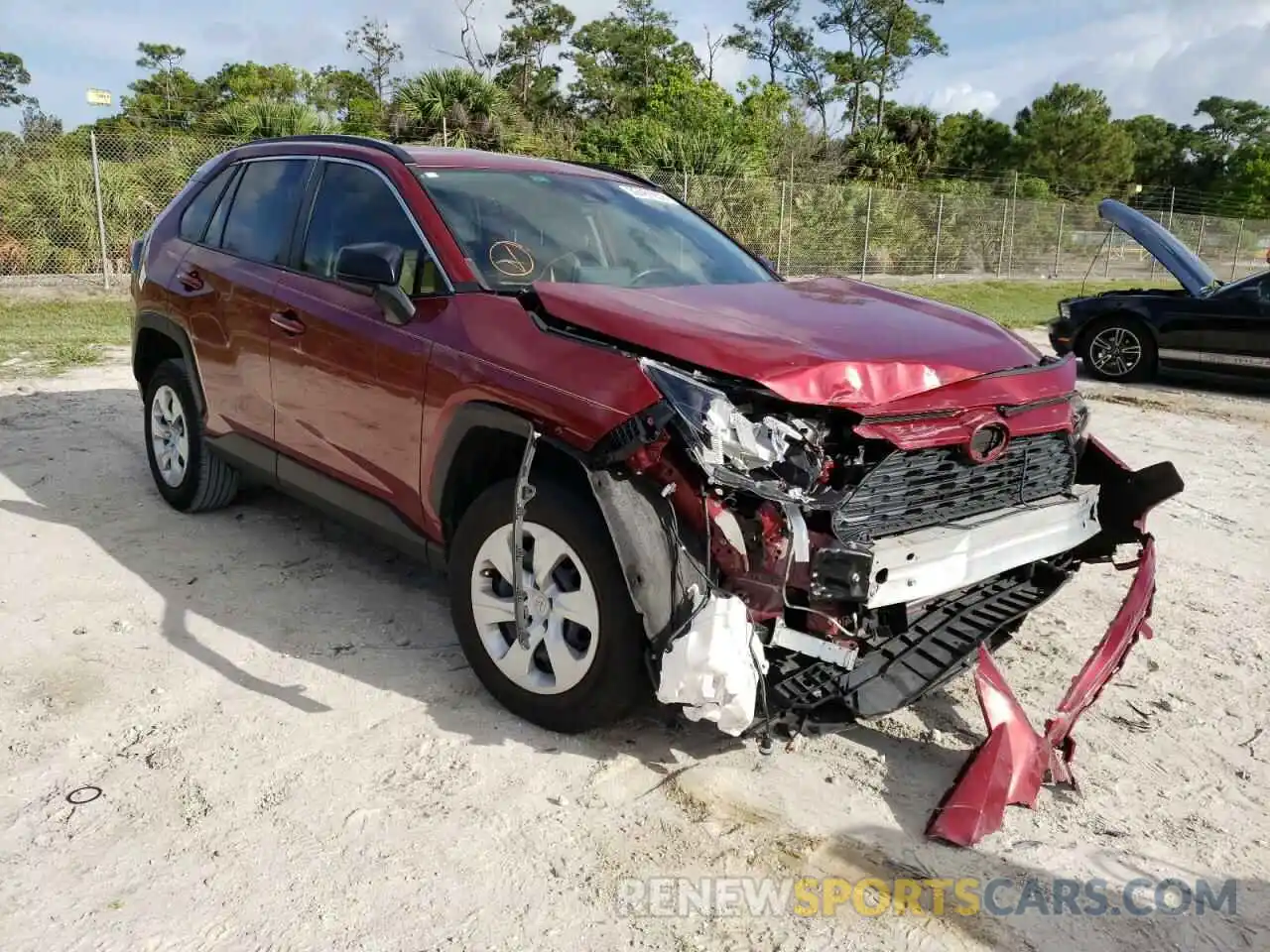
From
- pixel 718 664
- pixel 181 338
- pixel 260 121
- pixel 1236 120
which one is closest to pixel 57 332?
pixel 260 121

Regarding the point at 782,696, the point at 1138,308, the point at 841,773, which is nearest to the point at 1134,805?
the point at 841,773

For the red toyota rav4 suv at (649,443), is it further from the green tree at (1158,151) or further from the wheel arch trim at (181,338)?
the green tree at (1158,151)

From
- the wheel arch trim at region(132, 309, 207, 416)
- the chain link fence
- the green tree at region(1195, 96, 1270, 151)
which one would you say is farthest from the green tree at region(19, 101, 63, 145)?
the green tree at region(1195, 96, 1270, 151)

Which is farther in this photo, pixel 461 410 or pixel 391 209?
pixel 391 209

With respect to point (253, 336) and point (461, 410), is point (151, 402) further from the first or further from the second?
point (461, 410)

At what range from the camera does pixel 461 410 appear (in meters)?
3.26

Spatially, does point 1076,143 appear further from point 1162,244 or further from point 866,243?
point 1162,244

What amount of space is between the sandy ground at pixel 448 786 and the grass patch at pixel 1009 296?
43.4 feet

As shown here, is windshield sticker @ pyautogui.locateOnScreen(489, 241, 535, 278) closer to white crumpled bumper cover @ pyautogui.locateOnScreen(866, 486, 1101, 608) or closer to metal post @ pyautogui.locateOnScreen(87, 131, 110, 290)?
white crumpled bumper cover @ pyautogui.locateOnScreen(866, 486, 1101, 608)

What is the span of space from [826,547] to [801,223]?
60.3ft

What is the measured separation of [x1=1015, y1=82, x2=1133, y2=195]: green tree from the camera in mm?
53312

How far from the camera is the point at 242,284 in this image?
4.43 meters

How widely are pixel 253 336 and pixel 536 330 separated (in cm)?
181

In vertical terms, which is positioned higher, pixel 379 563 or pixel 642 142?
pixel 642 142
